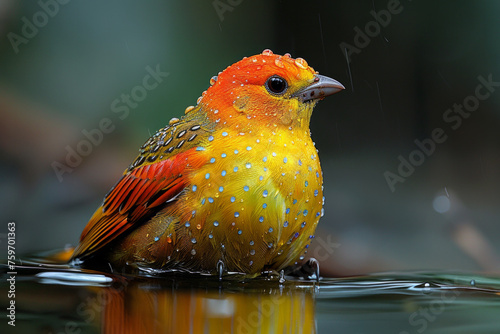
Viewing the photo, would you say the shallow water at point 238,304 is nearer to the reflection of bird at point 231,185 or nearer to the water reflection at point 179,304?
the water reflection at point 179,304

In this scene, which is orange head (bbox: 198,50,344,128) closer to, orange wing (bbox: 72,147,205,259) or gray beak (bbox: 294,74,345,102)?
gray beak (bbox: 294,74,345,102)

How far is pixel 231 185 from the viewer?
2.34m

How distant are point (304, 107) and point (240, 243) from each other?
0.68m

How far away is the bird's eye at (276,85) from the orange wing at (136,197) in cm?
43

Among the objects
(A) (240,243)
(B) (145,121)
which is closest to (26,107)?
(B) (145,121)

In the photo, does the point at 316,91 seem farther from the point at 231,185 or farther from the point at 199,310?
the point at 199,310

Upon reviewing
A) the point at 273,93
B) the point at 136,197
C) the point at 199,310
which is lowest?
the point at 199,310

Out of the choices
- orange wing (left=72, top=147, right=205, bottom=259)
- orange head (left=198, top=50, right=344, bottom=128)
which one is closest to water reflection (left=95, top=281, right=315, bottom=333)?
orange wing (left=72, top=147, right=205, bottom=259)

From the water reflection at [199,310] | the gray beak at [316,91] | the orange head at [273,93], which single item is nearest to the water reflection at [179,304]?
the water reflection at [199,310]

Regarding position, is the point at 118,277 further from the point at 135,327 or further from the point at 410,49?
the point at 410,49

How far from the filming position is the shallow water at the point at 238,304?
65.1 inches

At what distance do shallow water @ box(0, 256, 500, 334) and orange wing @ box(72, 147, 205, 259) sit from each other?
A: 0.21m

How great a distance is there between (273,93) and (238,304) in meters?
1.01

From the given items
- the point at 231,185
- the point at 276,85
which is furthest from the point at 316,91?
the point at 231,185
